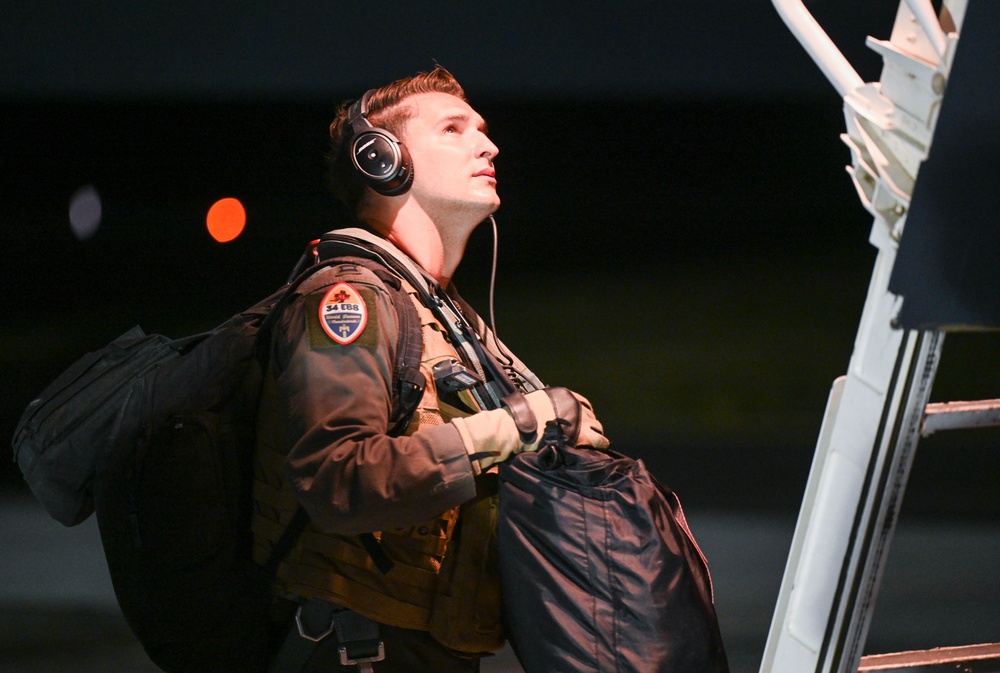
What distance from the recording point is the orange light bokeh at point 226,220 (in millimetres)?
11046

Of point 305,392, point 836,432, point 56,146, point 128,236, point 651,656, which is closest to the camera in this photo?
point 836,432

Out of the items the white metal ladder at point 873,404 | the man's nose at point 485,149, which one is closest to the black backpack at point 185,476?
the man's nose at point 485,149

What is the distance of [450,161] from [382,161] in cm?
15

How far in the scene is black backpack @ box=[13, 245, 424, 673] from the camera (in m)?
1.89

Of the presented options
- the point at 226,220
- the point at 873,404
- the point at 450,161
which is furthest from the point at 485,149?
the point at 226,220

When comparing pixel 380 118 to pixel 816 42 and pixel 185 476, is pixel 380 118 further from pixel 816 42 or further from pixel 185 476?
pixel 816 42

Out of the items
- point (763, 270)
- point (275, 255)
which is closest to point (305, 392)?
point (275, 255)

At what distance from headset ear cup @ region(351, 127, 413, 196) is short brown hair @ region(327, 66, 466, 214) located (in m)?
0.11

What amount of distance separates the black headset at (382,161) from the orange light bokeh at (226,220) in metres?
9.16

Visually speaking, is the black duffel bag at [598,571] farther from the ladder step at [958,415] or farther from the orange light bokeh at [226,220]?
the orange light bokeh at [226,220]

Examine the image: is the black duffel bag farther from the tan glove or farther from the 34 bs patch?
the 34 bs patch

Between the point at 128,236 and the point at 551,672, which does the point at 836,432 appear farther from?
the point at 128,236

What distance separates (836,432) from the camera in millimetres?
1271

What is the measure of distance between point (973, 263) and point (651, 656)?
Result: 0.77m
